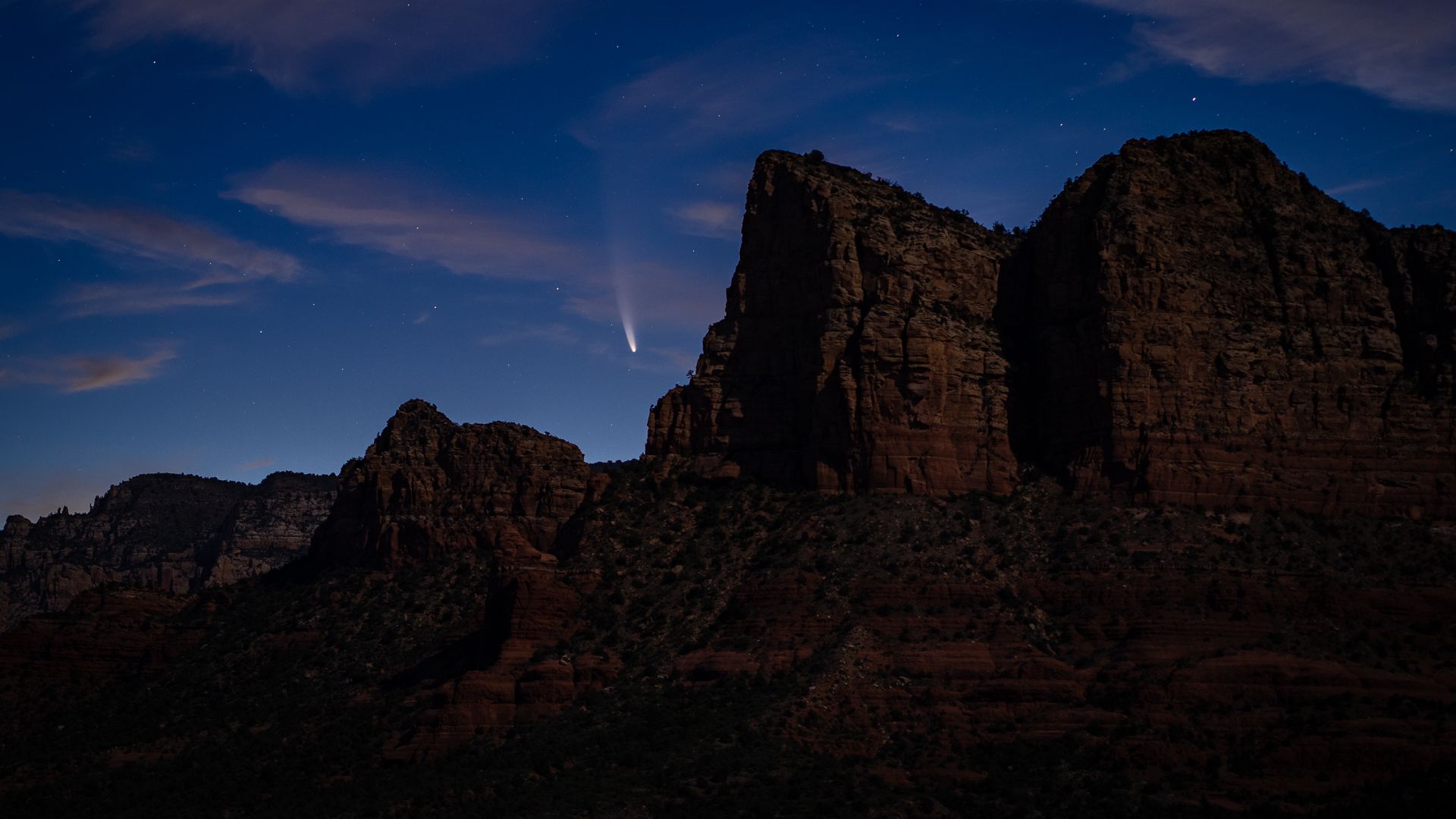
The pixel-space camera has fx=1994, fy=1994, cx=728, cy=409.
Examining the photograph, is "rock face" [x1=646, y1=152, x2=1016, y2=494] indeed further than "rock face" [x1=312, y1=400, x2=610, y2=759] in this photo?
Yes

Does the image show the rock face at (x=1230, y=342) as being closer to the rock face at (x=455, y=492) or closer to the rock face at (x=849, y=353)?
the rock face at (x=849, y=353)

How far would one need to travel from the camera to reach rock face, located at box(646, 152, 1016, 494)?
116m

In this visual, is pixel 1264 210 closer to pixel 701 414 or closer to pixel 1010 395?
pixel 1010 395

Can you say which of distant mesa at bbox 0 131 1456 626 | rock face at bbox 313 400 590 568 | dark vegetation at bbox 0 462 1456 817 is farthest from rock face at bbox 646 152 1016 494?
rock face at bbox 313 400 590 568

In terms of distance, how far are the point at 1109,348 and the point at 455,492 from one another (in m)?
50.0

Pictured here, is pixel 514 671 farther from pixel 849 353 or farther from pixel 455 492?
pixel 455 492

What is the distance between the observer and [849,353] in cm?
11756

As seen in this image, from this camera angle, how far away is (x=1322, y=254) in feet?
396

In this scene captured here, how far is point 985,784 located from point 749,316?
43.8 m

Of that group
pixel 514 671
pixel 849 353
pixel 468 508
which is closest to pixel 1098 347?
pixel 849 353

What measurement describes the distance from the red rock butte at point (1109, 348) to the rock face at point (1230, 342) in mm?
131

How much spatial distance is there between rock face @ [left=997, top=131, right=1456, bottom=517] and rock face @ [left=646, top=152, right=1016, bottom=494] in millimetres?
4455

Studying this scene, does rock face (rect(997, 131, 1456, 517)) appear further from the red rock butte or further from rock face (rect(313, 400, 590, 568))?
rock face (rect(313, 400, 590, 568))

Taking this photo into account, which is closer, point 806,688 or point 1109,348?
point 806,688
